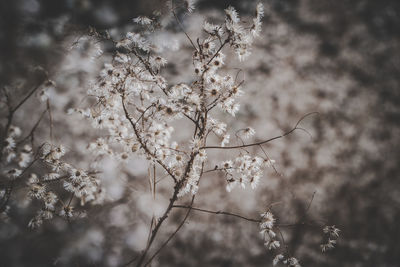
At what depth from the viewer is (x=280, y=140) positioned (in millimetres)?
1835

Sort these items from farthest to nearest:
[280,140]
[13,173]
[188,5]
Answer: [280,140]
[13,173]
[188,5]

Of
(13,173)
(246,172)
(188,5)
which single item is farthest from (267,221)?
(13,173)

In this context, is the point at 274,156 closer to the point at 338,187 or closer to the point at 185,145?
the point at 338,187

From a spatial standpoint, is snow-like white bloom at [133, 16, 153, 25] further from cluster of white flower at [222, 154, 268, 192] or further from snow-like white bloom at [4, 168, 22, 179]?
snow-like white bloom at [4, 168, 22, 179]

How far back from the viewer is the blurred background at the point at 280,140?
1269 millimetres

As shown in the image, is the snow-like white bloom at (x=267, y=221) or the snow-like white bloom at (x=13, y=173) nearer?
the snow-like white bloom at (x=267, y=221)

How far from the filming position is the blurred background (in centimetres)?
127

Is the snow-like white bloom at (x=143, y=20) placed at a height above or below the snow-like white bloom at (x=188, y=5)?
below

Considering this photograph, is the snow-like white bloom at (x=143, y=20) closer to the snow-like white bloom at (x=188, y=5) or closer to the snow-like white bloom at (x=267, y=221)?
the snow-like white bloom at (x=188, y=5)

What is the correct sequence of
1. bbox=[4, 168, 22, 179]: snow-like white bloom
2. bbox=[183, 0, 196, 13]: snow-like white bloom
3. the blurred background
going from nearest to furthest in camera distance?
bbox=[183, 0, 196, 13]: snow-like white bloom → bbox=[4, 168, 22, 179]: snow-like white bloom → the blurred background

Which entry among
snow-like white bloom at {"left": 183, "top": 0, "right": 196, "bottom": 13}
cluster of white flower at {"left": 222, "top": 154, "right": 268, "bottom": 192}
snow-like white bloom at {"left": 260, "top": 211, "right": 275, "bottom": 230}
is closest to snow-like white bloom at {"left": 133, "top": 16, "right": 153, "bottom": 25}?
snow-like white bloom at {"left": 183, "top": 0, "right": 196, "bottom": 13}

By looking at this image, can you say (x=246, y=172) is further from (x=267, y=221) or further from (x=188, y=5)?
(x=188, y=5)

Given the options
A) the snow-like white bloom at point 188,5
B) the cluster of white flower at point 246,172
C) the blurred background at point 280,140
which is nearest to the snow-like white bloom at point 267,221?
the cluster of white flower at point 246,172

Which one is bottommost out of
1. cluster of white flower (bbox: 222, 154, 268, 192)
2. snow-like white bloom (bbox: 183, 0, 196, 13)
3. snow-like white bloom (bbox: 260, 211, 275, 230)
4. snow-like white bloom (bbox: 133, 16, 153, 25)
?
snow-like white bloom (bbox: 260, 211, 275, 230)
